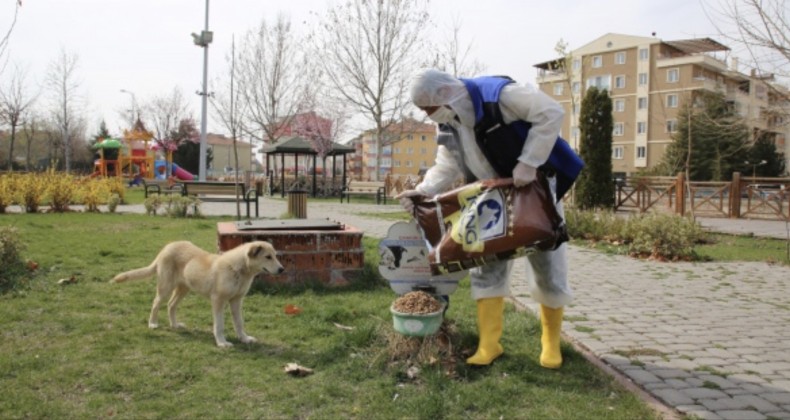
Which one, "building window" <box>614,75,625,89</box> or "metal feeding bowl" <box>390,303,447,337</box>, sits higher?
"building window" <box>614,75,625,89</box>

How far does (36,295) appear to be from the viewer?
238 inches

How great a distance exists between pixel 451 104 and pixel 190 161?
63937mm

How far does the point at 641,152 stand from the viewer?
6238cm

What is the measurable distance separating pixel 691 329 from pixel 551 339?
6.93ft

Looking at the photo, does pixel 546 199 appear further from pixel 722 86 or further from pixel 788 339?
pixel 722 86

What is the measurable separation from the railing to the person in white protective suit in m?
17.5

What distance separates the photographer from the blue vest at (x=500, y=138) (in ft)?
12.2

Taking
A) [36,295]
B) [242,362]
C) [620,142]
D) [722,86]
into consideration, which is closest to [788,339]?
[242,362]

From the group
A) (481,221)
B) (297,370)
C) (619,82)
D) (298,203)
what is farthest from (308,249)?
(619,82)

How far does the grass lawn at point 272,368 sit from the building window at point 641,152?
6165 cm

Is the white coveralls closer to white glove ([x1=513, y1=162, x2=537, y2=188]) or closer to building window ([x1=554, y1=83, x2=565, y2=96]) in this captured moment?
white glove ([x1=513, y1=162, x2=537, y2=188])

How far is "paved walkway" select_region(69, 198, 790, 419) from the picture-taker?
3.75 m

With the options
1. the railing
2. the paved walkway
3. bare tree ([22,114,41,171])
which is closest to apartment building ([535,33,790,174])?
the railing

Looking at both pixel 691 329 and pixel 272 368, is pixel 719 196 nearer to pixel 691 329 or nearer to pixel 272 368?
pixel 691 329
